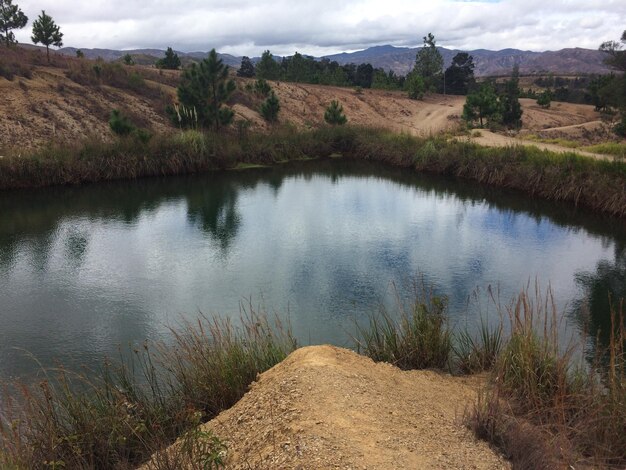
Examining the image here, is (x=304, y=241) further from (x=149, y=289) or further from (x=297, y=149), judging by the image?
(x=297, y=149)

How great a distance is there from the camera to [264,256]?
1212 centimetres

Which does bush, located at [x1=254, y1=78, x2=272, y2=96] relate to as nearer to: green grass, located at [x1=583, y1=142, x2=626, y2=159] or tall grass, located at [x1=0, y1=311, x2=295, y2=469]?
green grass, located at [x1=583, y1=142, x2=626, y2=159]

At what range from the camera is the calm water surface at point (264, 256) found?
8727 millimetres

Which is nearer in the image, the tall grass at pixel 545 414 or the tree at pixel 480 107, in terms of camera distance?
the tall grass at pixel 545 414

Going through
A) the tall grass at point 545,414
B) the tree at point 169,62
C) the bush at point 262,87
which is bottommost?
the tall grass at point 545,414

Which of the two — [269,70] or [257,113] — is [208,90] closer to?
[257,113]

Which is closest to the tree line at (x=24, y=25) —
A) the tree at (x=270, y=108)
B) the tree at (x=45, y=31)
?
the tree at (x=45, y=31)

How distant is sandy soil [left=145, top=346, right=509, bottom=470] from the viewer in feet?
12.5

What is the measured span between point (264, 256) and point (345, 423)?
816cm

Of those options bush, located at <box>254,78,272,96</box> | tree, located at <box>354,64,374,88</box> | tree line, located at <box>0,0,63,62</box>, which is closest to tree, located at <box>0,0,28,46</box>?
tree line, located at <box>0,0,63,62</box>

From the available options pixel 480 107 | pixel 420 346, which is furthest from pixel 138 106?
pixel 420 346

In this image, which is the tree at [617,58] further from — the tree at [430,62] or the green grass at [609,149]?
the tree at [430,62]

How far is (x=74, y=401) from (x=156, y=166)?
58.2ft

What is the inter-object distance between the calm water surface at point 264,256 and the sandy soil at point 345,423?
2869 millimetres
